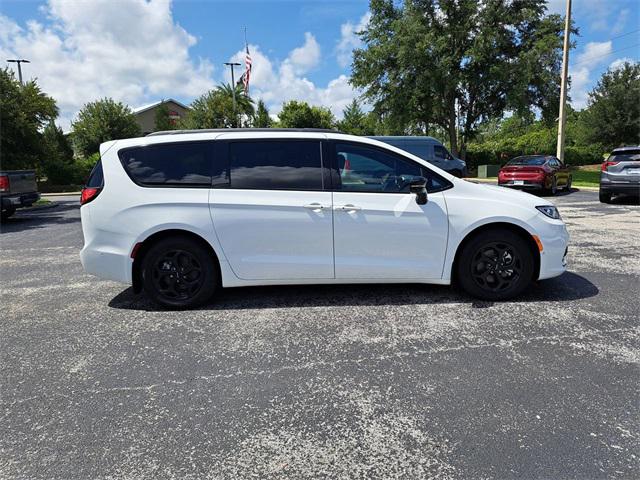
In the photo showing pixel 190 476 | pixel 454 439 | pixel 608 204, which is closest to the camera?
pixel 190 476

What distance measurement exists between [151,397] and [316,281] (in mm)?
2011

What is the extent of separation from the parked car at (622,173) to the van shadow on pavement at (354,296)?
29.8ft

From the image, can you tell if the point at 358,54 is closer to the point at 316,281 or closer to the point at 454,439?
the point at 316,281

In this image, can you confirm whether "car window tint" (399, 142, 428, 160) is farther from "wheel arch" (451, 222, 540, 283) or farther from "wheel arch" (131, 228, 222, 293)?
"wheel arch" (131, 228, 222, 293)

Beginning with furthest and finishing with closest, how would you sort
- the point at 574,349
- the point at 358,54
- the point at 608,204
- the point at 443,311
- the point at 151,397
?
the point at 358,54 < the point at 608,204 < the point at 443,311 < the point at 574,349 < the point at 151,397

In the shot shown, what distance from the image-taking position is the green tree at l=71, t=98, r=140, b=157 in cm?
3722

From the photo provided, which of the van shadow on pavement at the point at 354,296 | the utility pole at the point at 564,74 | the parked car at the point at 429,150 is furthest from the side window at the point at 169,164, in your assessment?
the utility pole at the point at 564,74

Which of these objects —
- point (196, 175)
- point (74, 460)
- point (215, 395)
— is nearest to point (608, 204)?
point (196, 175)

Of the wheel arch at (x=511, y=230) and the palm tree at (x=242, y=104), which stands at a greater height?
the palm tree at (x=242, y=104)

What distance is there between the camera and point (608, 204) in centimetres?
1277

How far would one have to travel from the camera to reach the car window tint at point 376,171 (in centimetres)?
429

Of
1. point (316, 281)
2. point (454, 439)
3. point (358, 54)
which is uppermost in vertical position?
point (358, 54)

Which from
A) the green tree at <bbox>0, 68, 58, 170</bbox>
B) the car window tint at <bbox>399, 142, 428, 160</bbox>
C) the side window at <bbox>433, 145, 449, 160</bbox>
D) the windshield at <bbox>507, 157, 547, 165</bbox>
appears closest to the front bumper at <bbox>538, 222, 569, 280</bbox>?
the car window tint at <bbox>399, 142, 428, 160</bbox>

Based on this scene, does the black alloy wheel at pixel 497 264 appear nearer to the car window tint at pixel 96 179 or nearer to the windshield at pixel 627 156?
the car window tint at pixel 96 179
